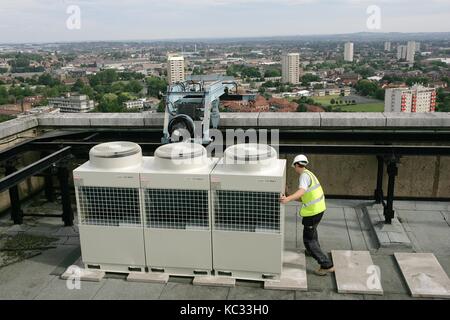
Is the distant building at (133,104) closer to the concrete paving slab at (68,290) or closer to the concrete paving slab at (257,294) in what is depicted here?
the concrete paving slab at (68,290)

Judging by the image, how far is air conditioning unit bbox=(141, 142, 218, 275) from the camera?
19.5 feet

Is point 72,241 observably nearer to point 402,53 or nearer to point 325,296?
point 325,296

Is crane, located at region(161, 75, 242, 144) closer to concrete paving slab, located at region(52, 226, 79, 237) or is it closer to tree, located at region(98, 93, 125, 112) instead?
concrete paving slab, located at region(52, 226, 79, 237)

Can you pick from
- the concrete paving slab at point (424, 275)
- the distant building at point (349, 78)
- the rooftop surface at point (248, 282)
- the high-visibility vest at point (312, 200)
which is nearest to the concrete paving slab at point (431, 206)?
the rooftop surface at point (248, 282)

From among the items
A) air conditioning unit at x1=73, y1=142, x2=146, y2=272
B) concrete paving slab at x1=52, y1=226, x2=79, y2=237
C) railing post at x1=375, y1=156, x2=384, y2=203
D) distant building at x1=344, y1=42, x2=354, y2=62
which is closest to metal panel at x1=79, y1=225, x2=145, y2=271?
air conditioning unit at x1=73, y1=142, x2=146, y2=272

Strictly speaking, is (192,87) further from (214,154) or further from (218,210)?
(218,210)

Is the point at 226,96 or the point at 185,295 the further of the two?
the point at 226,96

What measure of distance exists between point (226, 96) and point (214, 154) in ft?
10.2

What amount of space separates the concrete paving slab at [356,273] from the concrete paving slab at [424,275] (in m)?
0.42

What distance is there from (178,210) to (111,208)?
973 mm

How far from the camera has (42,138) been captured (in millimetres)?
9031

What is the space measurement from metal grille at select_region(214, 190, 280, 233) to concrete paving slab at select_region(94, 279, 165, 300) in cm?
121

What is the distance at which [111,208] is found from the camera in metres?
6.24

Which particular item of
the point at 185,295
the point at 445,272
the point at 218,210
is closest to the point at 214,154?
the point at 218,210
